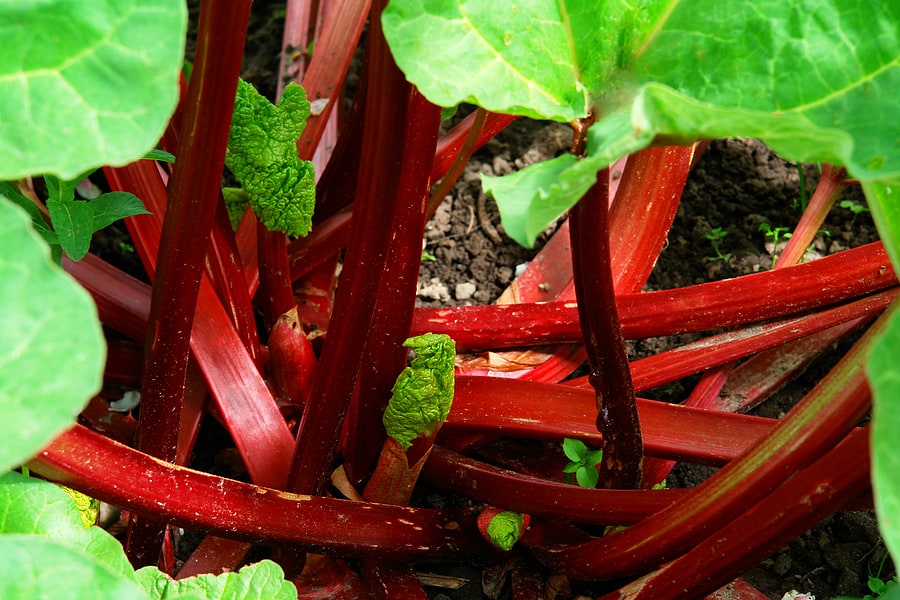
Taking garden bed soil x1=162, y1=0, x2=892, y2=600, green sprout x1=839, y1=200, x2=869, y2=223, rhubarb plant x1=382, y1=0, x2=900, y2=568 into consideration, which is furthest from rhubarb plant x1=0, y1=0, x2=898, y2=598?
green sprout x1=839, y1=200, x2=869, y2=223

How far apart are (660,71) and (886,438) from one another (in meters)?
0.44

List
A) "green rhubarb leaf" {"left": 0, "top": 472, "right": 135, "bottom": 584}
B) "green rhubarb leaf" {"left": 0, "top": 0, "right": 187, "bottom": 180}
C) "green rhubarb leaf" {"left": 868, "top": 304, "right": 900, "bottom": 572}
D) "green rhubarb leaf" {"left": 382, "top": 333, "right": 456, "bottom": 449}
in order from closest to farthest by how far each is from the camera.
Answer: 1. "green rhubarb leaf" {"left": 868, "top": 304, "right": 900, "bottom": 572}
2. "green rhubarb leaf" {"left": 0, "top": 0, "right": 187, "bottom": 180}
3. "green rhubarb leaf" {"left": 0, "top": 472, "right": 135, "bottom": 584}
4. "green rhubarb leaf" {"left": 382, "top": 333, "right": 456, "bottom": 449}

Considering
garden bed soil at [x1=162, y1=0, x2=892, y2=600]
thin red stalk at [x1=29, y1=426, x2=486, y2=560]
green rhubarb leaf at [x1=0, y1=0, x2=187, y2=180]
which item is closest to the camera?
green rhubarb leaf at [x1=0, y1=0, x2=187, y2=180]

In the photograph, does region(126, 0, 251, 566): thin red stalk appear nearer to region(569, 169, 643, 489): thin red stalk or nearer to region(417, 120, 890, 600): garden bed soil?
region(569, 169, 643, 489): thin red stalk

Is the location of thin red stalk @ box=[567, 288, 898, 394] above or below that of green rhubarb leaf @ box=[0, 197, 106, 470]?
below

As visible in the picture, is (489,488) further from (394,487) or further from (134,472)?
(134,472)

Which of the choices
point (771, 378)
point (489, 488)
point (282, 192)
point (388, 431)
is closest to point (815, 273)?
point (771, 378)

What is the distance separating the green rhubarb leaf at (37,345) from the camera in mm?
504

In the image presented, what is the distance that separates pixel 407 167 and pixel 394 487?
0.46 meters

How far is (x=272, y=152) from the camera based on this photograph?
115 centimetres

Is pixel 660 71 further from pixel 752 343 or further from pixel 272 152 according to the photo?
pixel 752 343

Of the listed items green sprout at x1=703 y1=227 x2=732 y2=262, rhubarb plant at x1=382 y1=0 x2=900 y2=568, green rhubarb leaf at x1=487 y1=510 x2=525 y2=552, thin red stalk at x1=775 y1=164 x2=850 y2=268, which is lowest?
green rhubarb leaf at x1=487 y1=510 x2=525 y2=552

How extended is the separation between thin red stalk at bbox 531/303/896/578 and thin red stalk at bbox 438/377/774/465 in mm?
177

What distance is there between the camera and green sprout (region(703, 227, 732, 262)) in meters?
1.69
